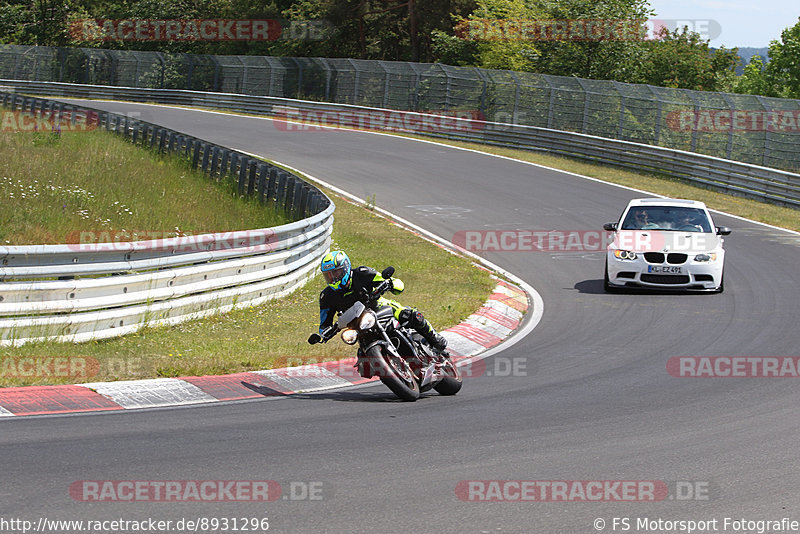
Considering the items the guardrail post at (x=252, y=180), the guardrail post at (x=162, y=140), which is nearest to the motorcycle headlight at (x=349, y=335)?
the guardrail post at (x=252, y=180)

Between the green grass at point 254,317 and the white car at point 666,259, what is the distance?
2.23 m

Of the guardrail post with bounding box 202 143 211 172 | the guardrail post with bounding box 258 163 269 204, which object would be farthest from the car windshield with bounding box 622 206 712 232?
the guardrail post with bounding box 202 143 211 172

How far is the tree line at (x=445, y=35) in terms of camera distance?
5234 centimetres

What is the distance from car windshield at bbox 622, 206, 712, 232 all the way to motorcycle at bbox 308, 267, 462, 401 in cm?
902

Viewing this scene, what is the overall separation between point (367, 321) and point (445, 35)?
51081 millimetres

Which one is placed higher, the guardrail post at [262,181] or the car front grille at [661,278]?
the guardrail post at [262,181]

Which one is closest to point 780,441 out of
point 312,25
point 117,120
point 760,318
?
point 760,318

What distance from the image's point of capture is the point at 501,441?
780 cm

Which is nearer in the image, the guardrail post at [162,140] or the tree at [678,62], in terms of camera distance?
the guardrail post at [162,140]

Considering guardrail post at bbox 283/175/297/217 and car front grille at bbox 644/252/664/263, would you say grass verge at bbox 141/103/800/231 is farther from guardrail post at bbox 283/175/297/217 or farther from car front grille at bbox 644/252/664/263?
guardrail post at bbox 283/175/297/217

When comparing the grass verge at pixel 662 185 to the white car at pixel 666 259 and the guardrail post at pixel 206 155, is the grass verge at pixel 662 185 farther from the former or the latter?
the guardrail post at pixel 206 155

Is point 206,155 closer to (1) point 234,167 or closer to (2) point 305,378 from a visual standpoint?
(1) point 234,167

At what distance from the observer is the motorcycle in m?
9.01

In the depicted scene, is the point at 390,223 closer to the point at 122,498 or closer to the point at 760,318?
the point at 760,318
